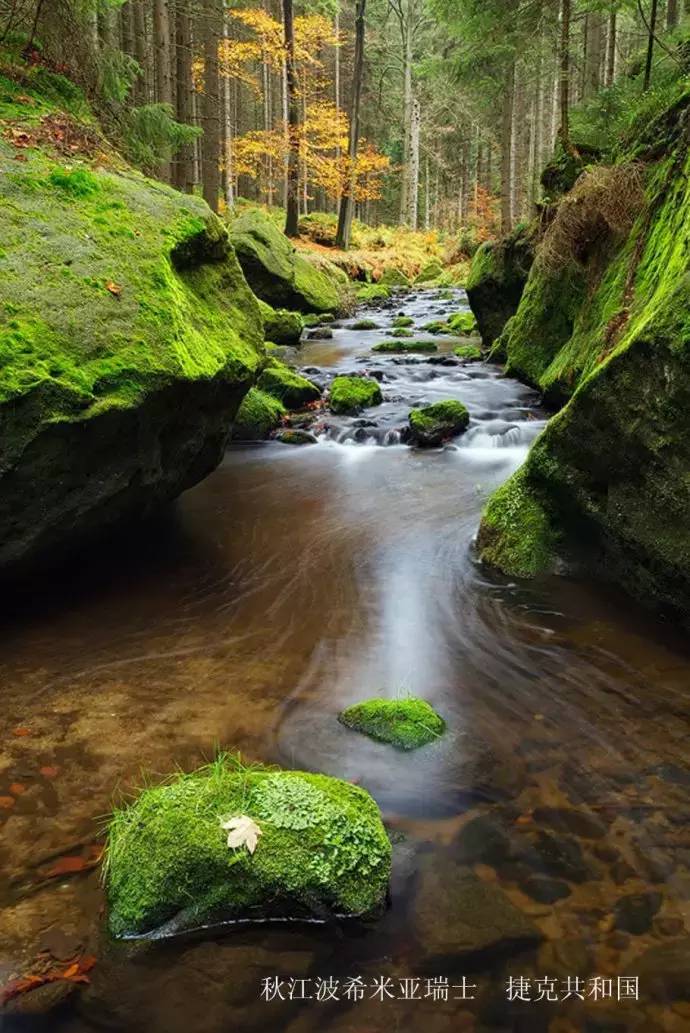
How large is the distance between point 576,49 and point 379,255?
12.5 m

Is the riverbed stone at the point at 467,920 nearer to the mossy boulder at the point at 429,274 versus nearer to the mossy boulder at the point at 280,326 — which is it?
the mossy boulder at the point at 280,326

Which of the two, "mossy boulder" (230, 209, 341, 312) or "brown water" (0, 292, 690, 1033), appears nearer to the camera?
"brown water" (0, 292, 690, 1033)

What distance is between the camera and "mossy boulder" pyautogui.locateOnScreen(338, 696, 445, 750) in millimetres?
4277

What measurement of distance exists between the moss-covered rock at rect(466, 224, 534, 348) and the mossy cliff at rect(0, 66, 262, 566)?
30.0 ft

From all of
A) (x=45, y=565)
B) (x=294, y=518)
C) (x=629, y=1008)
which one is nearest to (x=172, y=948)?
(x=629, y=1008)

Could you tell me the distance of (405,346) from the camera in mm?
18594

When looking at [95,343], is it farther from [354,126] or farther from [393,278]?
[393,278]

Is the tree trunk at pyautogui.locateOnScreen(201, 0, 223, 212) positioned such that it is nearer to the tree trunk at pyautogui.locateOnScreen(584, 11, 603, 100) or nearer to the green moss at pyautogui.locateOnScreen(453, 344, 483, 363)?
the green moss at pyautogui.locateOnScreen(453, 344, 483, 363)

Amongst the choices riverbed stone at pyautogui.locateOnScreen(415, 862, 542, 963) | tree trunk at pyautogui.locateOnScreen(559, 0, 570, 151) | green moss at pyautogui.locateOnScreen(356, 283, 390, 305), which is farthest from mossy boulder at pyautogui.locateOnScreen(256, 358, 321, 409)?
green moss at pyautogui.locateOnScreen(356, 283, 390, 305)

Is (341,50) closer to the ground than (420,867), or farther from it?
farther from it

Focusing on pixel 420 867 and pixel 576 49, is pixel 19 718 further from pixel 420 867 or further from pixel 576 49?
pixel 576 49

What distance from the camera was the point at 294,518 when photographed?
332 inches

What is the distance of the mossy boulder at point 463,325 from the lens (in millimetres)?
21359

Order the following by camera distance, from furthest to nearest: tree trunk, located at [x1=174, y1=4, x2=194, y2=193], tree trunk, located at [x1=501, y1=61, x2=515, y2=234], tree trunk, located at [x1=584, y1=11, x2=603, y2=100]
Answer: tree trunk, located at [x1=501, y1=61, x2=515, y2=234] → tree trunk, located at [x1=584, y1=11, x2=603, y2=100] → tree trunk, located at [x1=174, y1=4, x2=194, y2=193]
